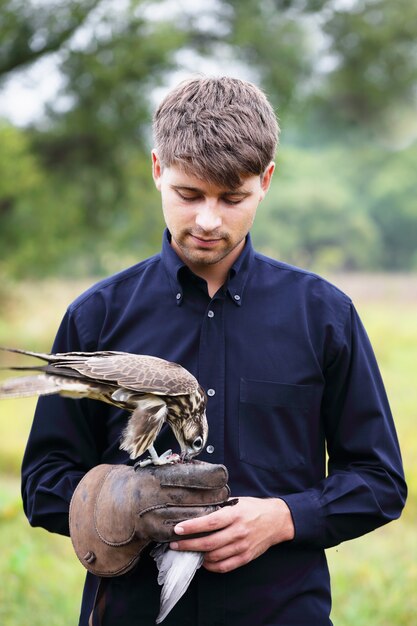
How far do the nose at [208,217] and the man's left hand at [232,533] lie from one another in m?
0.57

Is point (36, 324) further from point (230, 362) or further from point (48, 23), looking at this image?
point (230, 362)

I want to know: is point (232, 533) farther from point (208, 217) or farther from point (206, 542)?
point (208, 217)

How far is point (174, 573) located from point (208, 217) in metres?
0.72

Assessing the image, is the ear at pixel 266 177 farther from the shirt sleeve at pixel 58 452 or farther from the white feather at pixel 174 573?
the white feather at pixel 174 573

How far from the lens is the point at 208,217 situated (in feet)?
5.54

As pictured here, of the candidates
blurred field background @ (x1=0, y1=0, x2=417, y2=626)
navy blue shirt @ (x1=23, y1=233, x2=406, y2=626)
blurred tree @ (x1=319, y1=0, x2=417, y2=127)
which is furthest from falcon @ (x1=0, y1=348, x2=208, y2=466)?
blurred tree @ (x1=319, y1=0, x2=417, y2=127)

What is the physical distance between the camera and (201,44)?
34.1 feet

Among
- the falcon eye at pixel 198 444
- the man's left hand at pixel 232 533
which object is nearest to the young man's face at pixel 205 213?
the falcon eye at pixel 198 444

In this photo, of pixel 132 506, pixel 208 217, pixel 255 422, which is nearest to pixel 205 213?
pixel 208 217

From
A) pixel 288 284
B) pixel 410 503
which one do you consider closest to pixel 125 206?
pixel 410 503

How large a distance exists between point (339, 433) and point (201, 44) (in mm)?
9313

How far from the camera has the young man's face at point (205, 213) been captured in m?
1.71

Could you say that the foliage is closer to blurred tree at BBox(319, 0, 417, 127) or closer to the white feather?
blurred tree at BBox(319, 0, 417, 127)

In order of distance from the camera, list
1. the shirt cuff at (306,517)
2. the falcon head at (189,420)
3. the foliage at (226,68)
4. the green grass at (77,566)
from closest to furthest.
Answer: the falcon head at (189,420) < the shirt cuff at (306,517) < the green grass at (77,566) < the foliage at (226,68)
